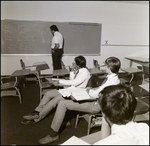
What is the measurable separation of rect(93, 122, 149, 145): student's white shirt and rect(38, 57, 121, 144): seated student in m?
0.99

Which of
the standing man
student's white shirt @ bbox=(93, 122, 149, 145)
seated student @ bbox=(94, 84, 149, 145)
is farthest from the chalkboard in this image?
student's white shirt @ bbox=(93, 122, 149, 145)

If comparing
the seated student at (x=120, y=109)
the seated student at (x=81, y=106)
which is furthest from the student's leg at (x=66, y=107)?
the seated student at (x=120, y=109)

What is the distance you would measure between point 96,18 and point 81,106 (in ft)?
11.5

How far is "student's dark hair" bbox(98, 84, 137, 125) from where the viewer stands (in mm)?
926

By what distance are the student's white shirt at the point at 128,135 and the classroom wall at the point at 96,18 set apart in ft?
11.8

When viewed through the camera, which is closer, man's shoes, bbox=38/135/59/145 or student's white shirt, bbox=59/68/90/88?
man's shoes, bbox=38/135/59/145

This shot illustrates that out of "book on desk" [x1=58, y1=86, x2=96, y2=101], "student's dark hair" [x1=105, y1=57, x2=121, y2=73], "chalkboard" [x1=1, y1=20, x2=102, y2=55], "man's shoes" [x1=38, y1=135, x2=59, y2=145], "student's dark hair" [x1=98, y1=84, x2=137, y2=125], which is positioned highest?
"chalkboard" [x1=1, y1=20, x2=102, y2=55]

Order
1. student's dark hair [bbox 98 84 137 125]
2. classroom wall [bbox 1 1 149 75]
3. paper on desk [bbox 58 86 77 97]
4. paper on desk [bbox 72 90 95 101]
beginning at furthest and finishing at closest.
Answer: classroom wall [bbox 1 1 149 75], paper on desk [bbox 58 86 77 97], paper on desk [bbox 72 90 95 101], student's dark hair [bbox 98 84 137 125]

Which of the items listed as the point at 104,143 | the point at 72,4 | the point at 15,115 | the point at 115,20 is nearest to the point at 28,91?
the point at 15,115

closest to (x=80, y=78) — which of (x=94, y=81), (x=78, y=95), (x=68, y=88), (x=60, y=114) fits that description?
(x=68, y=88)

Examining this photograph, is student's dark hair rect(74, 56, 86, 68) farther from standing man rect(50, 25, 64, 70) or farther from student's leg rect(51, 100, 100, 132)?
standing man rect(50, 25, 64, 70)

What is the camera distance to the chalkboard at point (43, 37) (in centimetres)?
450

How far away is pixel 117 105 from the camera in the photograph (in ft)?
3.05

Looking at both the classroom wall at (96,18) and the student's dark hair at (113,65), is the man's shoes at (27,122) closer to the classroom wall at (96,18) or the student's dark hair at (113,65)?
the student's dark hair at (113,65)
